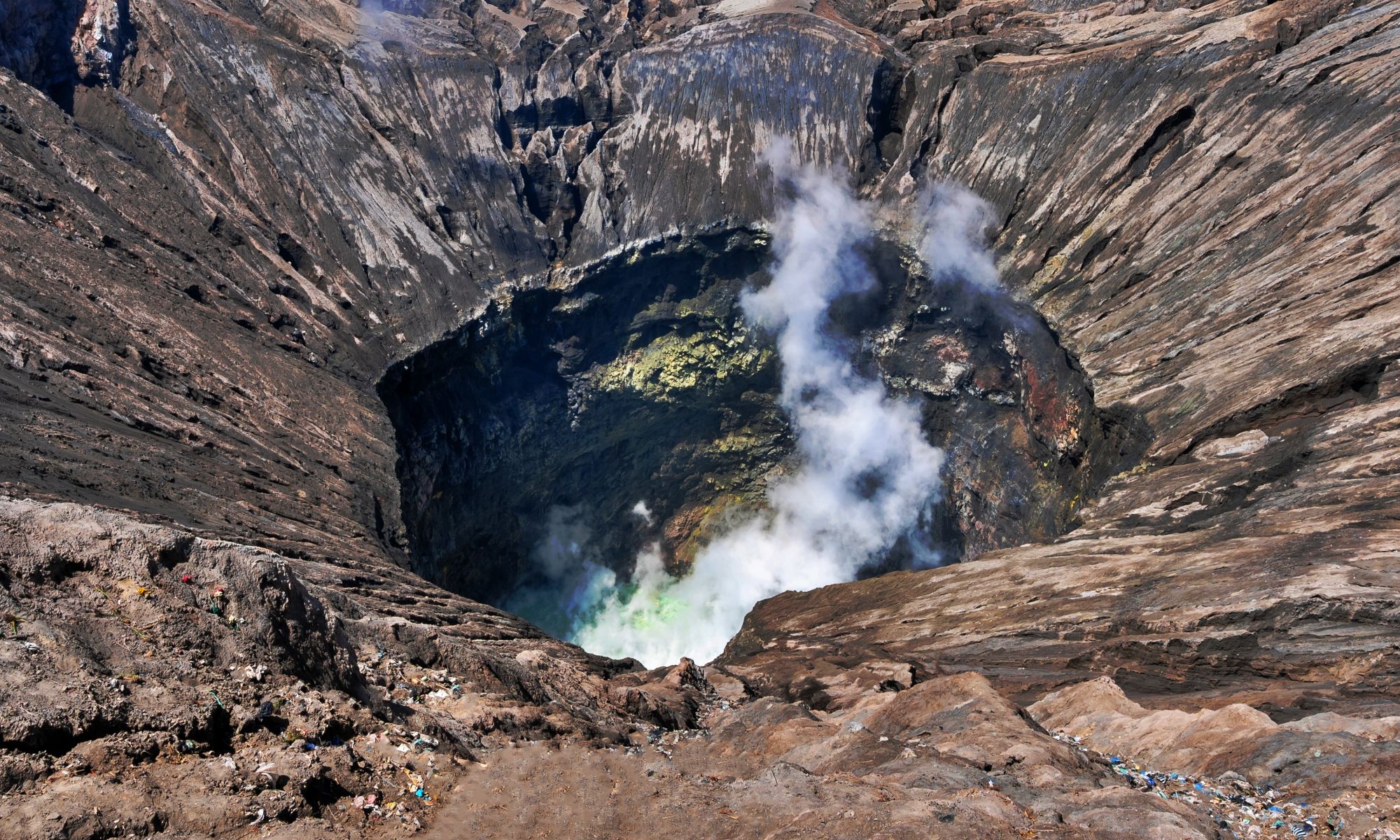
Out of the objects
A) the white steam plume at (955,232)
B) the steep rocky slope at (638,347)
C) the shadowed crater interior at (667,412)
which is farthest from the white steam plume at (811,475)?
the steep rocky slope at (638,347)

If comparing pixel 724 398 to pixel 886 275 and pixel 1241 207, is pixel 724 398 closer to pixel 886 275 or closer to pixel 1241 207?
pixel 886 275

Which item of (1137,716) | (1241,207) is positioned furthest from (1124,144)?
(1137,716)

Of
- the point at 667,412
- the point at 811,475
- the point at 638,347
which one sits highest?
the point at 638,347

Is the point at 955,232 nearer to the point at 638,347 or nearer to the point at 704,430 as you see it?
the point at 638,347

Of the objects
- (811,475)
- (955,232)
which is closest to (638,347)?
(811,475)

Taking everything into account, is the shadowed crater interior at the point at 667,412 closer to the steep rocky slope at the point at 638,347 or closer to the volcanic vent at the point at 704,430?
the volcanic vent at the point at 704,430

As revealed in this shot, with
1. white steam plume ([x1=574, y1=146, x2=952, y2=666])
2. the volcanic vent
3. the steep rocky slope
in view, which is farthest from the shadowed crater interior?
white steam plume ([x1=574, y1=146, x2=952, y2=666])
